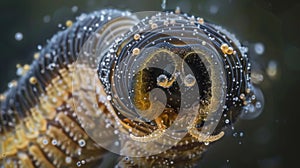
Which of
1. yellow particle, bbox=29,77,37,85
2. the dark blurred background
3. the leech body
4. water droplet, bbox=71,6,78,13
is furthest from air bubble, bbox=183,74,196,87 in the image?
water droplet, bbox=71,6,78,13

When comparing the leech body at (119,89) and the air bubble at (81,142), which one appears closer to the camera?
the leech body at (119,89)

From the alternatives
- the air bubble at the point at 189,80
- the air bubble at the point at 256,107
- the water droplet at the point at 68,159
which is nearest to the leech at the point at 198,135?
the air bubble at the point at 189,80

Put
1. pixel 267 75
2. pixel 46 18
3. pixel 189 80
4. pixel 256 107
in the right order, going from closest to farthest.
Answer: pixel 189 80 → pixel 256 107 → pixel 267 75 → pixel 46 18

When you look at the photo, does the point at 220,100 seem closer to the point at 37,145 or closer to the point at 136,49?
the point at 136,49

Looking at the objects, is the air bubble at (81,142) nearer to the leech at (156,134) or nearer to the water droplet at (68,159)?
the water droplet at (68,159)

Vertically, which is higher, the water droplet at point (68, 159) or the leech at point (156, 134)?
the water droplet at point (68, 159)

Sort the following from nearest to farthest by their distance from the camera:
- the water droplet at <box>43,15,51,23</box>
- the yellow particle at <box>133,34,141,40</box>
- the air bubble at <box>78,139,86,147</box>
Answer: the yellow particle at <box>133,34,141,40</box>
the air bubble at <box>78,139,86,147</box>
the water droplet at <box>43,15,51,23</box>

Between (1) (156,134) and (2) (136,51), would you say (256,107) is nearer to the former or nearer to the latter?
(1) (156,134)

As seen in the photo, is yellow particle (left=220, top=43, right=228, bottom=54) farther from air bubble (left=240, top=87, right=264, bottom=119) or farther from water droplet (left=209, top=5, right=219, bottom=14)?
water droplet (left=209, top=5, right=219, bottom=14)

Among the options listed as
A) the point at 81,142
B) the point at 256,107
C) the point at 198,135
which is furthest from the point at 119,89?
the point at 256,107
